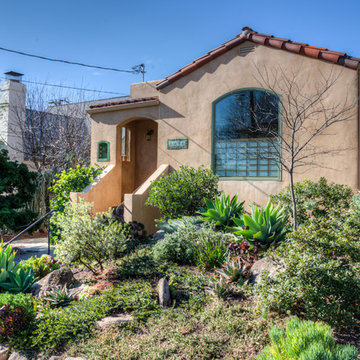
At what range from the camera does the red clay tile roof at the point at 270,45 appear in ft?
28.1

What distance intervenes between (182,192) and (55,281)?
3.87 metres

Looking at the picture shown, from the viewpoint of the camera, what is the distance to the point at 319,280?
4.19 m

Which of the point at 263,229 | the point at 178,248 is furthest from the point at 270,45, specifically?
the point at 178,248

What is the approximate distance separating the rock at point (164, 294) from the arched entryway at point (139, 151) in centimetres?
739

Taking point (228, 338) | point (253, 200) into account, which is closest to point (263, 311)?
point (228, 338)

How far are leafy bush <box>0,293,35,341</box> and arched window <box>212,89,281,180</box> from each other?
21.0 ft

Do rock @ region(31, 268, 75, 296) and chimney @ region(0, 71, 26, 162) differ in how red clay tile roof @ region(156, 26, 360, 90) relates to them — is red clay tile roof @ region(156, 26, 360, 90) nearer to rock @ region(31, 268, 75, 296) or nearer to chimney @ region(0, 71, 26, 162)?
rock @ region(31, 268, 75, 296)

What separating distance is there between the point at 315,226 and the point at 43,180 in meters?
13.3

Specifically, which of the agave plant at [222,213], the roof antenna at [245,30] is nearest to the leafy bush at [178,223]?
the agave plant at [222,213]

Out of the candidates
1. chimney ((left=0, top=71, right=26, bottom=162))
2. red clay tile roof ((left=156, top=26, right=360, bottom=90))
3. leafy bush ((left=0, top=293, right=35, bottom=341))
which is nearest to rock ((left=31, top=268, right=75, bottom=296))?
leafy bush ((left=0, top=293, right=35, bottom=341))

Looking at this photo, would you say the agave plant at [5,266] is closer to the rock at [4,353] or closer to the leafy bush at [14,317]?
the leafy bush at [14,317]

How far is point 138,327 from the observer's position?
4867mm

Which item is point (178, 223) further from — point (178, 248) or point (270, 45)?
point (270, 45)

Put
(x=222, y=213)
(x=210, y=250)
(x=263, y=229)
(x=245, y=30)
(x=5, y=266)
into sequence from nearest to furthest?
(x=210, y=250) → (x=263, y=229) → (x=5, y=266) → (x=222, y=213) → (x=245, y=30)
